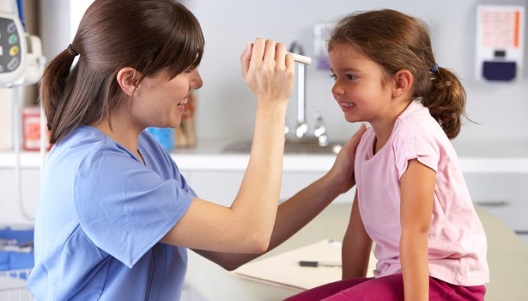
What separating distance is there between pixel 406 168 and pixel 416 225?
0.09 m

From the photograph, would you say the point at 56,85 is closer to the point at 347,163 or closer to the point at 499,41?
the point at 347,163

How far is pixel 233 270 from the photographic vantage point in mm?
1531

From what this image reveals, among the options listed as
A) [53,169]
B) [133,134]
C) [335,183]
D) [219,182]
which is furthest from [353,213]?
[219,182]

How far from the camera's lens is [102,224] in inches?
46.7

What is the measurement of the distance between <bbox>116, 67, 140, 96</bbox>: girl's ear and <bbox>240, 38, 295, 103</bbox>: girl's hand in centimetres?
16

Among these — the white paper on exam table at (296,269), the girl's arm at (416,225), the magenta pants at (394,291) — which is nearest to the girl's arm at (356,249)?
the white paper on exam table at (296,269)

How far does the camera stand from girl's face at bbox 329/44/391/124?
1.33 meters

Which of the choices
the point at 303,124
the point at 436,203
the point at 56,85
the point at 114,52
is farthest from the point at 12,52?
the point at 303,124

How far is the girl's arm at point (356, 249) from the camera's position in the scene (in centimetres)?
148

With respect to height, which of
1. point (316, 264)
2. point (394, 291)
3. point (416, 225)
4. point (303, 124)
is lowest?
point (303, 124)

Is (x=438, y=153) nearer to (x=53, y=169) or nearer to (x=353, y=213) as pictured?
(x=353, y=213)

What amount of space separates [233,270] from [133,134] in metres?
0.34

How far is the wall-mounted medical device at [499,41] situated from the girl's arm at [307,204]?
1.84 m

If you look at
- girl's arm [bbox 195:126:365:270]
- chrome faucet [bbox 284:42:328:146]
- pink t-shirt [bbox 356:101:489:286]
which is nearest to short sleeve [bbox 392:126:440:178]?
pink t-shirt [bbox 356:101:489:286]
